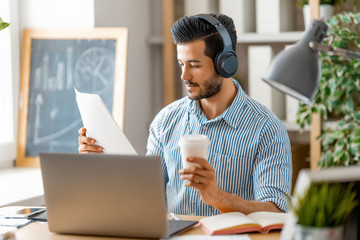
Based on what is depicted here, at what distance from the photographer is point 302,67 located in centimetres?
130

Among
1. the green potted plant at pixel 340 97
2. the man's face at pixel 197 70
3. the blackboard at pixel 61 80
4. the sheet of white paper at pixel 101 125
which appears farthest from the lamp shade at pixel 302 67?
the blackboard at pixel 61 80

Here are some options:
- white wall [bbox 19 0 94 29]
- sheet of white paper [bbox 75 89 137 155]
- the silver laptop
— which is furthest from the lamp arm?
white wall [bbox 19 0 94 29]

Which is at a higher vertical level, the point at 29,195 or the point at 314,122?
the point at 314,122

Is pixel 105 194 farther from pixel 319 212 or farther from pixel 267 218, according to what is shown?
pixel 319 212

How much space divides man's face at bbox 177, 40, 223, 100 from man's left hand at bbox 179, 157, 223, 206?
18.3 inches

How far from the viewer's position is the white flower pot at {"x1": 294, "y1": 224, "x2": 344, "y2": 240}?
1.08 meters

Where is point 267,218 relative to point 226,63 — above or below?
below

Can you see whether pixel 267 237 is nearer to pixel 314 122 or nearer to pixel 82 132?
pixel 82 132

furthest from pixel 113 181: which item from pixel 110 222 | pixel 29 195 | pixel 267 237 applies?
pixel 29 195

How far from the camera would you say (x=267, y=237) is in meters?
1.54

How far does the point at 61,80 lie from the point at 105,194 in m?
1.52

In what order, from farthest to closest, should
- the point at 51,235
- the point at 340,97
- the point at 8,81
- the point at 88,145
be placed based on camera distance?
1. the point at 8,81
2. the point at 340,97
3. the point at 88,145
4. the point at 51,235

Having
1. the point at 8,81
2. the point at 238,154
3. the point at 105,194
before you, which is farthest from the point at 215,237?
the point at 8,81

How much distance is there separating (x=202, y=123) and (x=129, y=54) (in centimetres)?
122
